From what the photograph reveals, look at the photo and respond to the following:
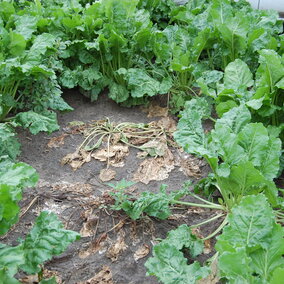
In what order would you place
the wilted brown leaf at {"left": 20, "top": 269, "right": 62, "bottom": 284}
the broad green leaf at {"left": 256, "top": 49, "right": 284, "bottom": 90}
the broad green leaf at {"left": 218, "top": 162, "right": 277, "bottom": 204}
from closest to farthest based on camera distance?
the wilted brown leaf at {"left": 20, "top": 269, "right": 62, "bottom": 284}, the broad green leaf at {"left": 218, "top": 162, "right": 277, "bottom": 204}, the broad green leaf at {"left": 256, "top": 49, "right": 284, "bottom": 90}

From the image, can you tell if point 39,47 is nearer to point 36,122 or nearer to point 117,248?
point 36,122

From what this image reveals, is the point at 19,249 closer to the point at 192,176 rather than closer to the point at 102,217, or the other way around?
the point at 102,217

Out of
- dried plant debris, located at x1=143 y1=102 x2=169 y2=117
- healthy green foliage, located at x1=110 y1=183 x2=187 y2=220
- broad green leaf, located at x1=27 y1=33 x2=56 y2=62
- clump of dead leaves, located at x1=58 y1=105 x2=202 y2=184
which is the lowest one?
dried plant debris, located at x1=143 y1=102 x2=169 y2=117

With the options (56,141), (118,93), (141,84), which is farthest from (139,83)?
(56,141)

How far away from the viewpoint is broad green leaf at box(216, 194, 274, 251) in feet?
7.49

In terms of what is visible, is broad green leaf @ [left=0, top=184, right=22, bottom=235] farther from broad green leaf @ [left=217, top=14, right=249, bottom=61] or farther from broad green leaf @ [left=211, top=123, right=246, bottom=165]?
broad green leaf @ [left=217, top=14, right=249, bottom=61]

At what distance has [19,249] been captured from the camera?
211 centimetres

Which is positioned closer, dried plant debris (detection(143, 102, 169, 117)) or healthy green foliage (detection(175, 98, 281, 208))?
healthy green foliage (detection(175, 98, 281, 208))

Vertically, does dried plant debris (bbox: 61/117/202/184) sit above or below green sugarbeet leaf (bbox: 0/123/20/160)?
A: below

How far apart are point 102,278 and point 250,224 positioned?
0.89 meters

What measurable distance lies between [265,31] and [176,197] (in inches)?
81.3

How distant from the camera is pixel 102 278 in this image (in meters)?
2.65

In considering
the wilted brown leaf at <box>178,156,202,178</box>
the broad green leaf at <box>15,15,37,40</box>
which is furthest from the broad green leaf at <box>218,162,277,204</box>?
the broad green leaf at <box>15,15,37,40</box>

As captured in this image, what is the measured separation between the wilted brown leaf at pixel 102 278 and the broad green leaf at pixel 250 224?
72 centimetres
